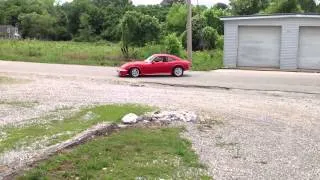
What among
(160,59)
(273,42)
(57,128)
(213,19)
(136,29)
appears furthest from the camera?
(213,19)

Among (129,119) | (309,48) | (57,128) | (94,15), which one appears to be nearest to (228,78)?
(309,48)

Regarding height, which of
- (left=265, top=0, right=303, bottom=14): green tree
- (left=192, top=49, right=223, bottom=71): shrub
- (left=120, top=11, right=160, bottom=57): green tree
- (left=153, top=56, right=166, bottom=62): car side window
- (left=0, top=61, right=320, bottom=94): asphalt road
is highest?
(left=265, top=0, right=303, bottom=14): green tree

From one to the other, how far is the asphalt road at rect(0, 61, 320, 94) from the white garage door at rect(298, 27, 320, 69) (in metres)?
2.16

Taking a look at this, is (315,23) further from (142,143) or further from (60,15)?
(60,15)

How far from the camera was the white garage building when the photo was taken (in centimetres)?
3472

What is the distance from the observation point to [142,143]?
37.3ft

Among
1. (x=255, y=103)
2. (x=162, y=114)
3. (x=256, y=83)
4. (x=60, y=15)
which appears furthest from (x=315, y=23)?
(x=60, y=15)

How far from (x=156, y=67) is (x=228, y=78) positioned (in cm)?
353

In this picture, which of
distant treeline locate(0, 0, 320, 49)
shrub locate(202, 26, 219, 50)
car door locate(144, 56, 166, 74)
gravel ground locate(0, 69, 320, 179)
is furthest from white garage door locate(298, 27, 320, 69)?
distant treeline locate(0, 0, 320, 49)

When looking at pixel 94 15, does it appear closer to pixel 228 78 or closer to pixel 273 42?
pixel 273 42

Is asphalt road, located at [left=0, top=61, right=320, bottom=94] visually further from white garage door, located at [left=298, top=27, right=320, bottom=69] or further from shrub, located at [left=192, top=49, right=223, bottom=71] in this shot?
white garage door, located at [left=298, top=27, right=320, bottom=69]

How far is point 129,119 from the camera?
14.2 m

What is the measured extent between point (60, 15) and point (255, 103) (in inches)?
4408

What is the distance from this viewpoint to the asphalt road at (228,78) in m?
24.9
